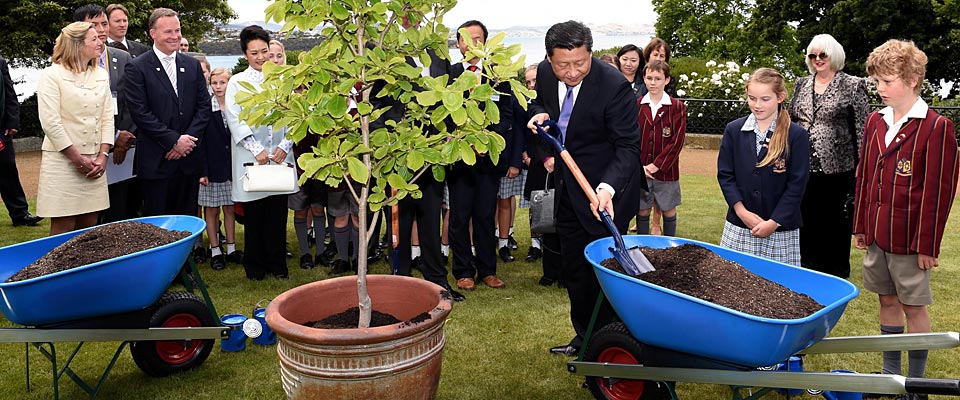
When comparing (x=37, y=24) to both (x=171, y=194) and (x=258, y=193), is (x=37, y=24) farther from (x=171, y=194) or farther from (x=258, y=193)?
(x=258, y=193)

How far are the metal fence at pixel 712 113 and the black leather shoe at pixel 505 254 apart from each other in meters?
8.09

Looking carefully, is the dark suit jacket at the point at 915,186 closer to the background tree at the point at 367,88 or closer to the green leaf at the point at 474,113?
the background tree at the point at 367,88

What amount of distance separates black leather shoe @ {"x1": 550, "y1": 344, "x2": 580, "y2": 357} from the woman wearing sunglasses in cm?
266

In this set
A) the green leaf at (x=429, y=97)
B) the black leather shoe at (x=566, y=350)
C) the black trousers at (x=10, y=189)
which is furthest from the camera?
the black trousers at (x=10, y=189)

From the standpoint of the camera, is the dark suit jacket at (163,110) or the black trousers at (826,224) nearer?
the dark suit jacket at (163,110)

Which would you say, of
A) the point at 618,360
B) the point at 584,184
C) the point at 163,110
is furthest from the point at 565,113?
the point at 163,110

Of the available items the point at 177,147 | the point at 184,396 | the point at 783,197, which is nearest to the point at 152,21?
the point at 177,147

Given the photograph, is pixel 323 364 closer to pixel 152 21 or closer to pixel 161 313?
pixel 161 313

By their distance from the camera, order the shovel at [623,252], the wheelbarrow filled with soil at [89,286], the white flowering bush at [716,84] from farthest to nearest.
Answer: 1. the white flowering bush at [716,84]
2. the shovel at [623,252]
3. the wheelbarrow filled with soil at [89,286]

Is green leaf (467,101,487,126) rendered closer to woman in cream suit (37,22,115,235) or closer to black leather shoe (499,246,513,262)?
woman in cream suit (37,22,115,235)

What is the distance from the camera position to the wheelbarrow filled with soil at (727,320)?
268 centimetres

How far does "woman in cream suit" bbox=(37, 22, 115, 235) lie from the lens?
5.09 m

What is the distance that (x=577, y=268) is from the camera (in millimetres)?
4293

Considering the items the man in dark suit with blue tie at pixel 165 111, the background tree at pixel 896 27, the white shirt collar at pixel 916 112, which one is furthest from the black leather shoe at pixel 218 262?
the background tree at pixel 896 27
